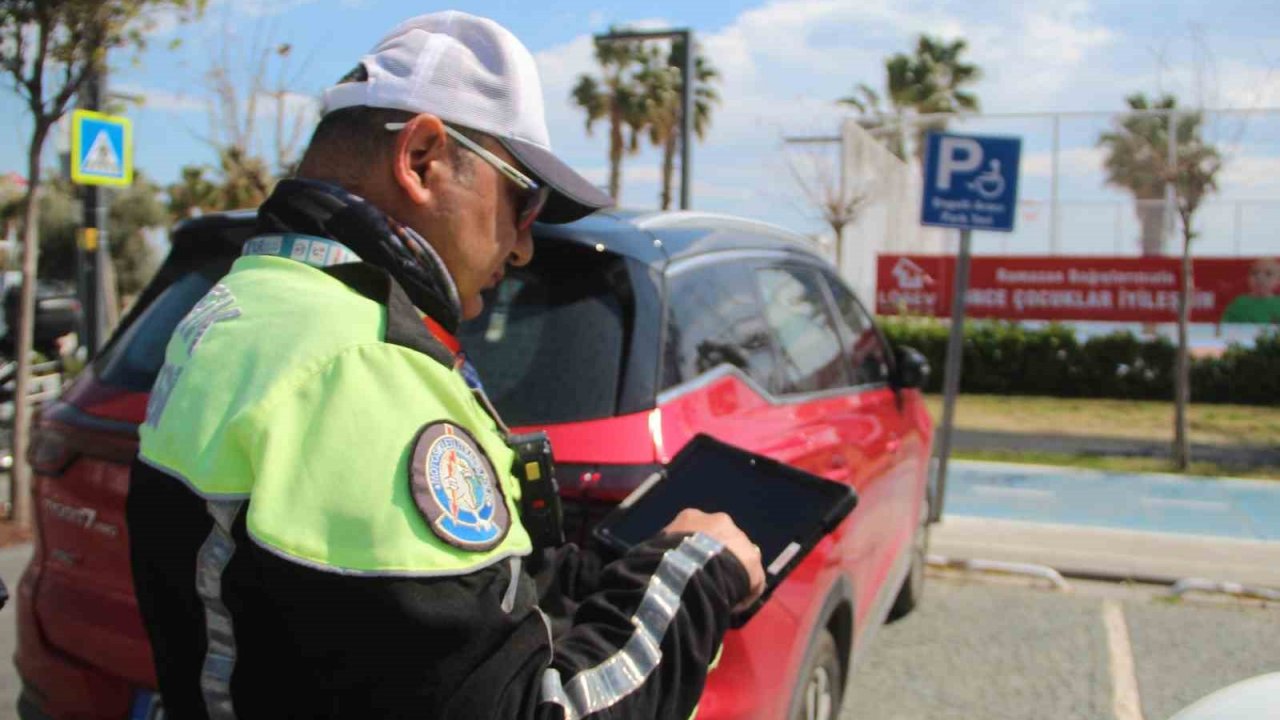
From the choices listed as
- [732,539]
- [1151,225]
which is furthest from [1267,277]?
[732,539]

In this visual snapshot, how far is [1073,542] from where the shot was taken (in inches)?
295

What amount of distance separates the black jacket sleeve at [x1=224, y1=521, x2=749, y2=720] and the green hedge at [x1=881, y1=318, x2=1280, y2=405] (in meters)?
17.5

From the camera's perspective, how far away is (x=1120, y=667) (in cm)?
498

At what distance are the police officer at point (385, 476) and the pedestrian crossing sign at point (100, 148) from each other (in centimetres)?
799

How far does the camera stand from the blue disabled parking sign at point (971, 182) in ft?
25.0

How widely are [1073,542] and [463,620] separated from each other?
7.09 meters

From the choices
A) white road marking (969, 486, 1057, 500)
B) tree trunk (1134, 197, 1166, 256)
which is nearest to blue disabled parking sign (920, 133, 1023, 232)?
white road marking (969, 486, 1057, 500)

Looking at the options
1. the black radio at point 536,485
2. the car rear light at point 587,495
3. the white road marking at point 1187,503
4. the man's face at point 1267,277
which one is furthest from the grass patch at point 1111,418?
the black radio at point 536,485

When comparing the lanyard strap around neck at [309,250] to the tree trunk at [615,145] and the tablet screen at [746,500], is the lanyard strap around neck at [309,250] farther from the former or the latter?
the tree trunk at [615,145]

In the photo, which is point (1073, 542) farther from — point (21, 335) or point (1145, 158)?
point (1145, 158)

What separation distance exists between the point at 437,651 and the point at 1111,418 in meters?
15.6

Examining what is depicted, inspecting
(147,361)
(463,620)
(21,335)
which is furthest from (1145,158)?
(463,620)

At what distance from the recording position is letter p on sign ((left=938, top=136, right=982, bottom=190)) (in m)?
7.66

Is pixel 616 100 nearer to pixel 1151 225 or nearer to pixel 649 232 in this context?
pixel 1151 225
